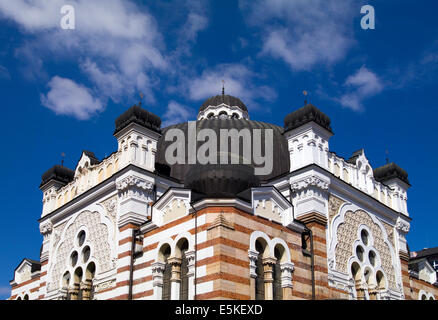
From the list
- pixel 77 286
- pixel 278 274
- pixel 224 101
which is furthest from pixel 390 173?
pixel 77 286

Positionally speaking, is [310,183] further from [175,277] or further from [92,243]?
[92,243]

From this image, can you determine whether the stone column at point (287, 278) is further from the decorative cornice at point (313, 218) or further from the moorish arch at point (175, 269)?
the moorish arch at point (175, 269)

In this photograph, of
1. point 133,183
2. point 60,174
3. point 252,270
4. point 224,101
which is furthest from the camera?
point 224,101

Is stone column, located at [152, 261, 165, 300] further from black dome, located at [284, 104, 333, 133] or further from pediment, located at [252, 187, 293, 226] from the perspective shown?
black dome, located at [284, 104, 333, 133]

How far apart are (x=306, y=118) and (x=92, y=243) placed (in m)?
10.1

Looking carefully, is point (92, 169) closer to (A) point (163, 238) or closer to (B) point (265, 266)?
(A) point (163, 238)

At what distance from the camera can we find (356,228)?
23.0m

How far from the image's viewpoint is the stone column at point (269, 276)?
1788cm

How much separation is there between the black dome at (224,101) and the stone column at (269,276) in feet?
51.2

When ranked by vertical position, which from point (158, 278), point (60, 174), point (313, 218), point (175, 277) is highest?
point (60, 174)

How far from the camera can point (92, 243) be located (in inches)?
883

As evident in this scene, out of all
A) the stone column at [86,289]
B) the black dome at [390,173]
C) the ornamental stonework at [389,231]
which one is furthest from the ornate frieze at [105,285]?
the black dome at [390,173]

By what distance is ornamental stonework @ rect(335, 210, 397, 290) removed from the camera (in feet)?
70.9
